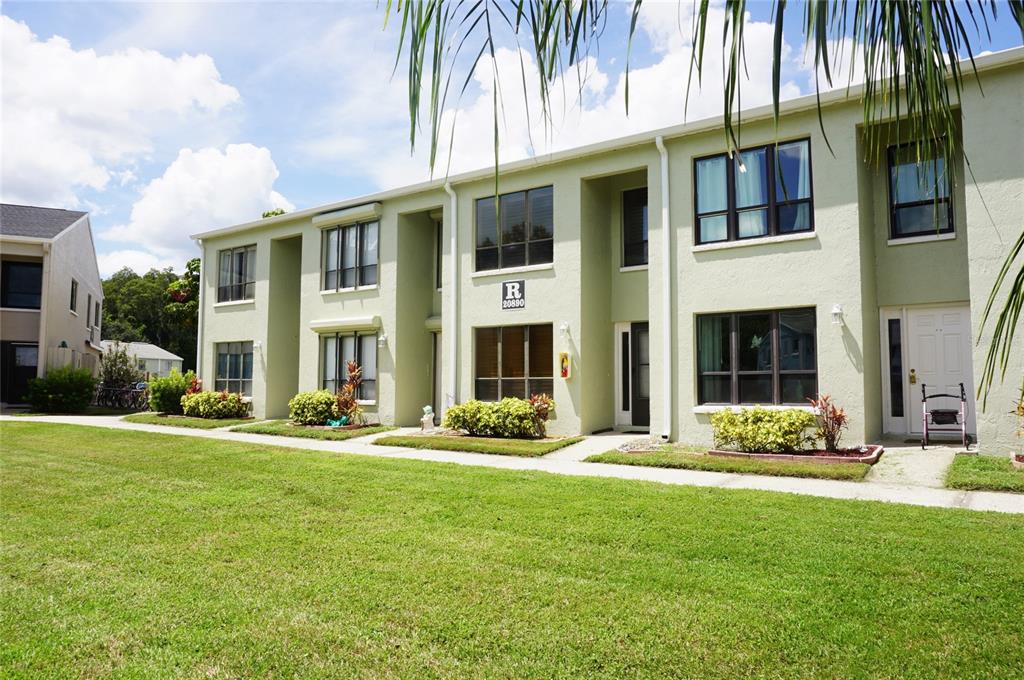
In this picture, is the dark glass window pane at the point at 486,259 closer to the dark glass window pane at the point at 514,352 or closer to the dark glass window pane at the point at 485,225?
the dark glass window pane at the point at 485,225

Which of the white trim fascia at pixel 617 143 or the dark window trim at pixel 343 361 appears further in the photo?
the dark window trim at pixel 343 361

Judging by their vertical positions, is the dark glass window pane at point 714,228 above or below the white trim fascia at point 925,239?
above

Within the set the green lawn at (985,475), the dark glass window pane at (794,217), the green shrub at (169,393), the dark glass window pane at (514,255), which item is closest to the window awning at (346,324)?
the dark glass window pane at (514,255)

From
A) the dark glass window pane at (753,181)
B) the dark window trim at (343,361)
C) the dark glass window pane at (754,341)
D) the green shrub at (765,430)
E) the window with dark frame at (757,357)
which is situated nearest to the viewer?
the green shrub at (765,430)

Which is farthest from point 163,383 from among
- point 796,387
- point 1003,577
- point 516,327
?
point 1003,577

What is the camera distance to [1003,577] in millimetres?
4371

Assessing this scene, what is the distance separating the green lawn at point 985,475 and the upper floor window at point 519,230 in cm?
851

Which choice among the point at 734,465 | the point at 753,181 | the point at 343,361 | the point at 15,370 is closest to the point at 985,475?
the point at 734,465

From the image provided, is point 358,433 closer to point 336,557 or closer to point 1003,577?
point 336,557

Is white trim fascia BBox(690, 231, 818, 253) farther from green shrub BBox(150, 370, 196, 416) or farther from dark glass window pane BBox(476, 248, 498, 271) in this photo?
green shrub BBox(150, 370, 196, 416)

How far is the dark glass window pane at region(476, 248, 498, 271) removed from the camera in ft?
51.0

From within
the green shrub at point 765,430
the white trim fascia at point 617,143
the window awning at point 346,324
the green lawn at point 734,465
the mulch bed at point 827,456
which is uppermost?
the white trim fascia at point 617,143

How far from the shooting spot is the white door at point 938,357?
11234mm

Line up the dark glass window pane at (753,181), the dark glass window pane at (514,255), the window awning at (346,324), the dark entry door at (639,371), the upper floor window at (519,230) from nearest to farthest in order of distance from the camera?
the dark glass window pane at (753,181) → the dark entry door at (639,371) → the upper floor window at (519,230) → the dark glass window pane at (514,255) → the window awning at (346,324)
